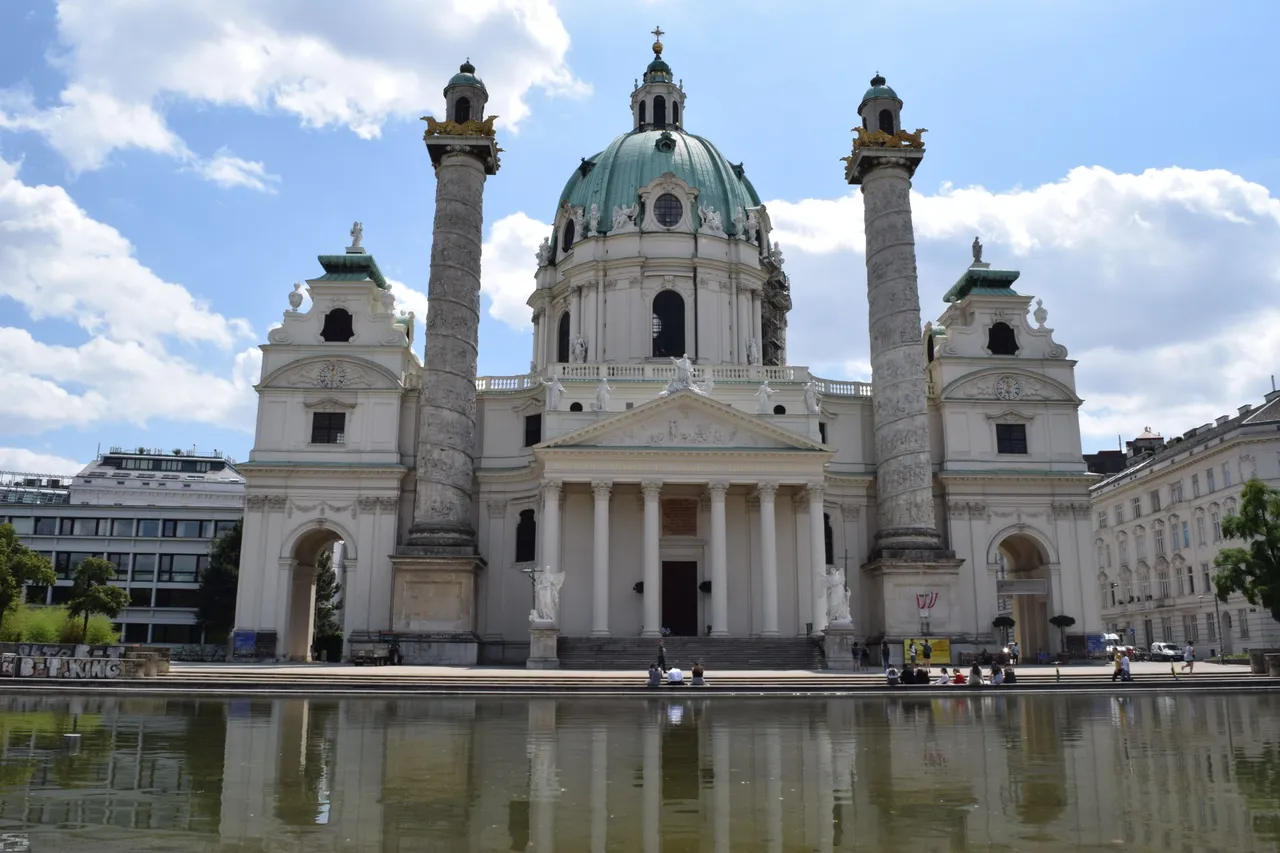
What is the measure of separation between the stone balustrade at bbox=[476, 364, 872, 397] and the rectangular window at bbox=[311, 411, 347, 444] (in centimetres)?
691

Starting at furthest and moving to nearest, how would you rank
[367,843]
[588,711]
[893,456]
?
[893,456], [588,711], [367,843]

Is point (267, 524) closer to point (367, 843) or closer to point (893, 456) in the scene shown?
point (893, 456)

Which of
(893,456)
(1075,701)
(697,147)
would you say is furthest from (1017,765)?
(697,147)

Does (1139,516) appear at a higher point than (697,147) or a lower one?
lower

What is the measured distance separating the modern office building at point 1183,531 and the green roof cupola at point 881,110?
2667 centimetres

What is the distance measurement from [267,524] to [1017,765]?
41951mm

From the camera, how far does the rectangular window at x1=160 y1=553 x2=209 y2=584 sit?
8000 centimetres

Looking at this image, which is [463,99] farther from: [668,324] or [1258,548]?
[1258,548]

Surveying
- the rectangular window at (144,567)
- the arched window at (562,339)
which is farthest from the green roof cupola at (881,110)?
the rectangular window at (144,567)

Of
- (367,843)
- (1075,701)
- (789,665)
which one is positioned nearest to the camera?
(367,843)

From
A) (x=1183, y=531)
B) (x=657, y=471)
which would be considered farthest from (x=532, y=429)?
(x=1183, y=531)

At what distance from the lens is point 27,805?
31.1 feet

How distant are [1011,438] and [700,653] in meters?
20.9

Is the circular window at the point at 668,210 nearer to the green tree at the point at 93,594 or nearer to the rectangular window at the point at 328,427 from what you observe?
the rectangular window at the point at 328,427
